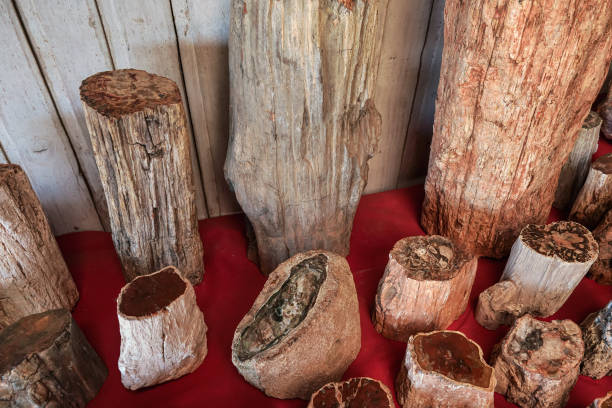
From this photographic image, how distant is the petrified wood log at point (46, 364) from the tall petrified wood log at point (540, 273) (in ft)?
5.27

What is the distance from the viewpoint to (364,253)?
220cm

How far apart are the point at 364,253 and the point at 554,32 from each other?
126 centimetres

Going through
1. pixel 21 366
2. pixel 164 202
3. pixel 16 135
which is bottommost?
pixel 21 366

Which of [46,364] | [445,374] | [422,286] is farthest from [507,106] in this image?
[46,364]

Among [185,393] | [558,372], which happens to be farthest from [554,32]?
[185,393]

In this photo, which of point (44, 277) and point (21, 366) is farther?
point (44, 277)

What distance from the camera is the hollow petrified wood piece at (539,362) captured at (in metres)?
1.46

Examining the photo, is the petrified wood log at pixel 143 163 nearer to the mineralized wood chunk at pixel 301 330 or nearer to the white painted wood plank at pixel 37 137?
the white painted wood plank at pixel 37 137

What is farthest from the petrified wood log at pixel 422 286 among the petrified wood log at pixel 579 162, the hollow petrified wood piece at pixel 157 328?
the petrified wood log at pixel 579 162

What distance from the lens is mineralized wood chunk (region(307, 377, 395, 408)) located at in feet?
4.39

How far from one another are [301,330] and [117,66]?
1.30 metres

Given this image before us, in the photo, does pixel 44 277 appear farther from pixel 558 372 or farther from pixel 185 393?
pixel 558 372

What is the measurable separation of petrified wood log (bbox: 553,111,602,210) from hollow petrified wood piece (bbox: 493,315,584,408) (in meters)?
1.04

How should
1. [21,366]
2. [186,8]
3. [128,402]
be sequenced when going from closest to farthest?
1. [21,366]
2. [128,402]
3. [186,8]
